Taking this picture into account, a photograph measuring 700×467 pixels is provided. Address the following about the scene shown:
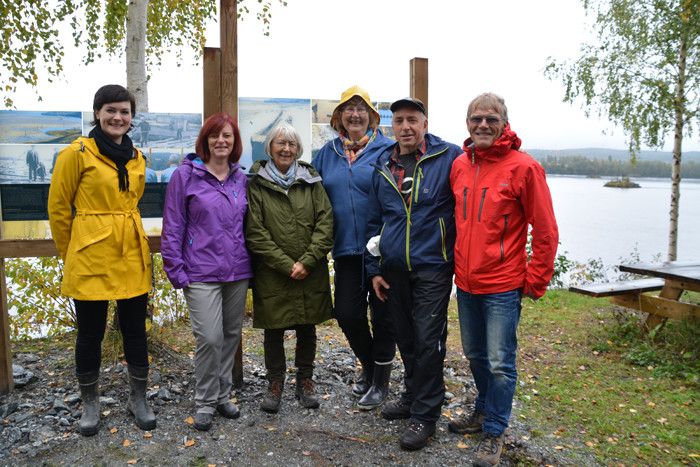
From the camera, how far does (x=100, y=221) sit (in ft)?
11.4

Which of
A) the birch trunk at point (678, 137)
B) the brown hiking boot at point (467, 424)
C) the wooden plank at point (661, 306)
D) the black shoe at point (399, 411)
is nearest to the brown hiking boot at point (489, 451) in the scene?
the brown hiking boot at point (467, 424)

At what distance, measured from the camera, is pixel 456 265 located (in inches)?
138

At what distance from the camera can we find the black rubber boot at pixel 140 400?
12.7 ft

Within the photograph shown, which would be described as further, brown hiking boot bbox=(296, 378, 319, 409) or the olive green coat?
brown hiking boot bbox=(296, 378, 319, 409)

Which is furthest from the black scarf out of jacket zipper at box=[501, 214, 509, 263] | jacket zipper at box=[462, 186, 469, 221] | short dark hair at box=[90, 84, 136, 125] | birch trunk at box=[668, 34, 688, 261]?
birch trunk at box=[668, 34, 688, 261]

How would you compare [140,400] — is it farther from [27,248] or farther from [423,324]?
[423,324]

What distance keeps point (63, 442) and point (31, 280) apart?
2463mm

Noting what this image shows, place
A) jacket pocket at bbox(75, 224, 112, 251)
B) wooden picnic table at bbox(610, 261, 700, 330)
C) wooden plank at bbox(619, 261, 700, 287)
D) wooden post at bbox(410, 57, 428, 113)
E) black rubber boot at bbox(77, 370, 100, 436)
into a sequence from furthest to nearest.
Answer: wooden picnic table at bbox(610, 261, 700, 330)
wooden plank at bbox(619, 261, 700, 287)
wooden post at bbox(410, 57, 428, 113)
black rubber boot at bbox(77, 370, 100, 436)
jacket pocket at bbox(75, 224, 112, 251)

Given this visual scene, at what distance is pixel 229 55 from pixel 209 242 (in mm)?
1638

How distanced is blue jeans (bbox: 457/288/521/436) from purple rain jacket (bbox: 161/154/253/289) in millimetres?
1609

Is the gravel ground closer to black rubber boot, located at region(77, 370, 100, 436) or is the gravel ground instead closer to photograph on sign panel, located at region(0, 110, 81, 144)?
black rubber boot, located at region(77, 370, 100, 436)

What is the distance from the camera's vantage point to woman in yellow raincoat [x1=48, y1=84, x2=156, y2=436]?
11.3 feet

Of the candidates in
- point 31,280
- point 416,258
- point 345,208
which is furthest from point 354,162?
point 31,280

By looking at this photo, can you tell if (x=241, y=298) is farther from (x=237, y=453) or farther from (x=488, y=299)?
(x=488, y=299)
